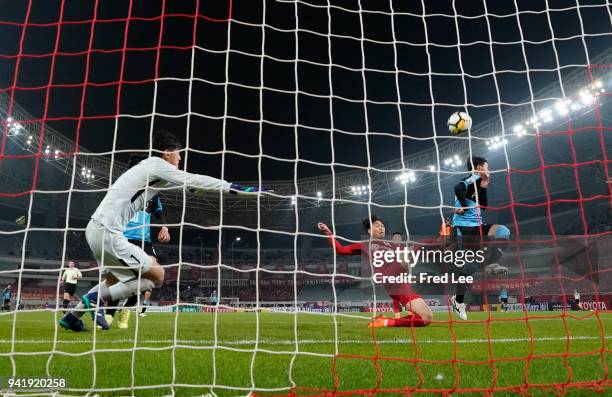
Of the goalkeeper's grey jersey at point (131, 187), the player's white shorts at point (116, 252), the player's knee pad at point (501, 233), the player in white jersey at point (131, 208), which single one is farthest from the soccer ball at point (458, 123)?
the player's white shorts at point (116, 252)

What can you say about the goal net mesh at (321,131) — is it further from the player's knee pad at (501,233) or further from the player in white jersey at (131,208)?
the player in white jersey at (131,208)

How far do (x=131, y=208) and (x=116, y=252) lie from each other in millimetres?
446

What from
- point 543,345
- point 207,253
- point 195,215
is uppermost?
point 195,215

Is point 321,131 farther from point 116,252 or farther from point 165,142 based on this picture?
point 116,252

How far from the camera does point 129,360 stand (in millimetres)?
3779

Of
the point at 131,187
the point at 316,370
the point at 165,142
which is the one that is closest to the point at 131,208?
the point at 131,187

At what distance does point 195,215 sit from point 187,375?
34.6 metres

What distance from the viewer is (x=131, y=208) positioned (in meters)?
4.13

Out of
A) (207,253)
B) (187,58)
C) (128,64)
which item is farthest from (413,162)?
(207,253)

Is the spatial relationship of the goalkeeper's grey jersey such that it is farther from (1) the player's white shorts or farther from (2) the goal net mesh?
(2) the goal net mesh

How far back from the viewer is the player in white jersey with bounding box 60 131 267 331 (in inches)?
140

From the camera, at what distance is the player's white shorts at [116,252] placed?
3.85m

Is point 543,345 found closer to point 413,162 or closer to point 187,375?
point 187,375

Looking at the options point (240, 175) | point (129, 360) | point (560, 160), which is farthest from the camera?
point (240, 175)
